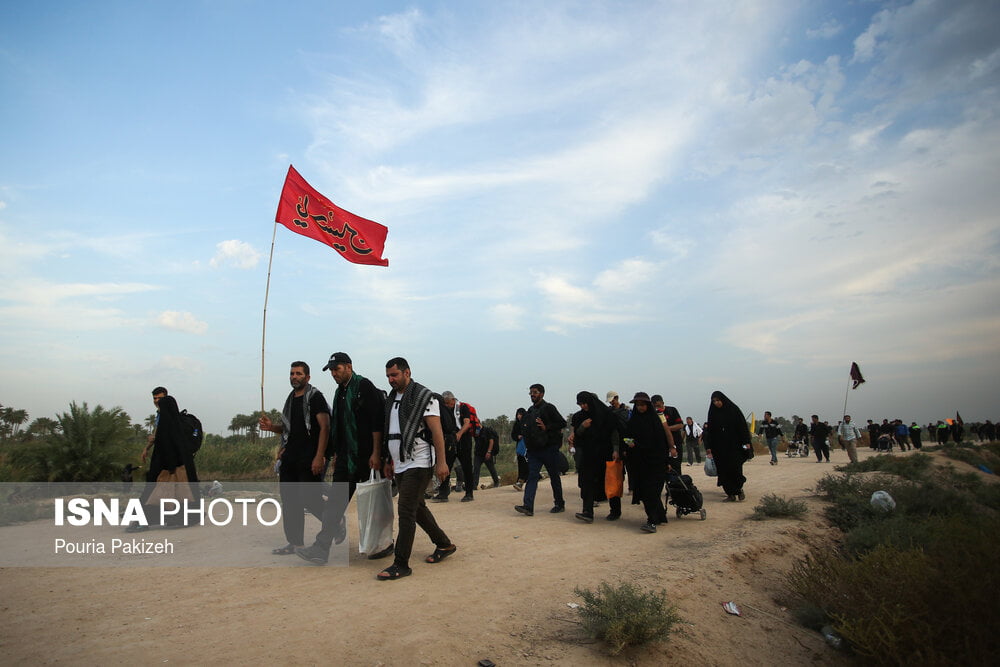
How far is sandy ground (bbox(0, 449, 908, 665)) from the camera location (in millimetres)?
3969

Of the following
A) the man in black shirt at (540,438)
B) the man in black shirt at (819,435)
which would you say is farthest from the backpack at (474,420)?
the man in black shirt at (819,435)

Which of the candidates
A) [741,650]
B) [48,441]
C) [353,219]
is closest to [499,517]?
[741,650]

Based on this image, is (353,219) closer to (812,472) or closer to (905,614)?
(905,614)

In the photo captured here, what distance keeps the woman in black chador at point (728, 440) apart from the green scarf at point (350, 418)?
7093 millimetres

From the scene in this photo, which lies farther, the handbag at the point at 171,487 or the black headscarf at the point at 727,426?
the black headscarf at the point at 727,426

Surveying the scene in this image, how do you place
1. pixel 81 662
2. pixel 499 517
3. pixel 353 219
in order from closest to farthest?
pixel 81 662 → pixel 499 517 → pixel 353 219

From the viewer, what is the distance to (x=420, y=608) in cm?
470

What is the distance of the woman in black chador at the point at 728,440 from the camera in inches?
408

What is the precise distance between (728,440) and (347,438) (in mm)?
7297

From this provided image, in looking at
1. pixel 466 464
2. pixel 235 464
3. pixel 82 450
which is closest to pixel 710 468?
pixel 466 464

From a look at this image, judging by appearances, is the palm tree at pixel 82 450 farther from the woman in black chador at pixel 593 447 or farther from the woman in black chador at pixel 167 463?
the woman in black chador at pixel 593 447

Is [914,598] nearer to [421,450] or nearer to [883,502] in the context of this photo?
[421,450]

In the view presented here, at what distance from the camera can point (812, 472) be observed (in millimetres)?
16469

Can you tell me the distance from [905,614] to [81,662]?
18.8ft
